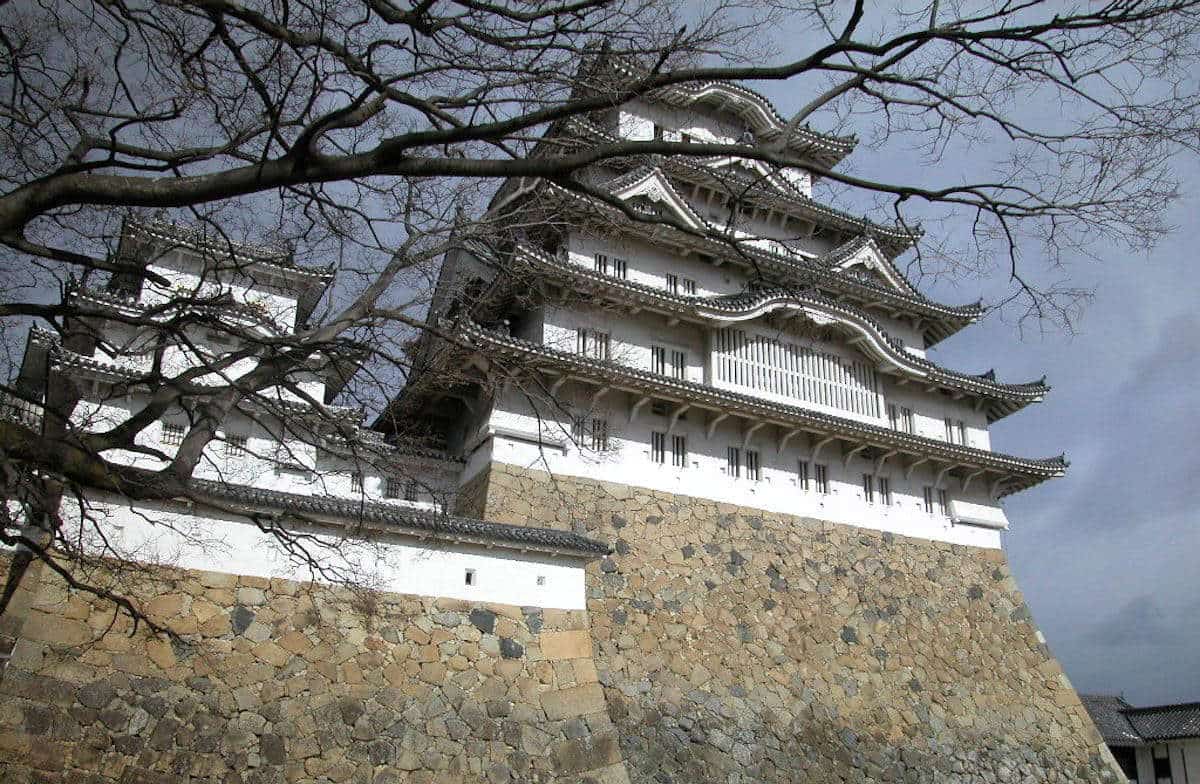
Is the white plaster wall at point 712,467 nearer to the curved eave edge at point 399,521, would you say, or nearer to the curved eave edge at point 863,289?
the curved eave edge at point 399,521

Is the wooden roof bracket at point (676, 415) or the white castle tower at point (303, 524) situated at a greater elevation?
the wooden roof bracket at point (676, 415)

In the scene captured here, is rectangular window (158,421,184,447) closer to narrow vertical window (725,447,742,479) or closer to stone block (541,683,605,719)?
stone block (541,683,605,719)

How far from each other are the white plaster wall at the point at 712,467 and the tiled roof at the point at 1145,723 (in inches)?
567

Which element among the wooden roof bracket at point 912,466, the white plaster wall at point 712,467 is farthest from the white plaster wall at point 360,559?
the wooden roof bracket at point 912,466

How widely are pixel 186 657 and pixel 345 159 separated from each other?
6.97m

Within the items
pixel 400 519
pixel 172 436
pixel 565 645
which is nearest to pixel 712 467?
pixel 565 645

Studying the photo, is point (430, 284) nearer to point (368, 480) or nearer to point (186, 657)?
point (186, 657)

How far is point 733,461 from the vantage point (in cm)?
1758

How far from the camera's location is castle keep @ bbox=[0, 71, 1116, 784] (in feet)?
30.5

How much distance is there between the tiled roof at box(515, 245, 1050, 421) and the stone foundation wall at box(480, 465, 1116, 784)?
3680 mm

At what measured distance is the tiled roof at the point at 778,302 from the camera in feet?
54.0

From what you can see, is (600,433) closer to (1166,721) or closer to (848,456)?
(848,456)

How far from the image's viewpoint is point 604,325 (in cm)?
1753

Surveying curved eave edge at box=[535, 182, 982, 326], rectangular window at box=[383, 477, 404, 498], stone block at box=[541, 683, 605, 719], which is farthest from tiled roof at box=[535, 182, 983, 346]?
stone block at box=[541, 683, 605, 719]
